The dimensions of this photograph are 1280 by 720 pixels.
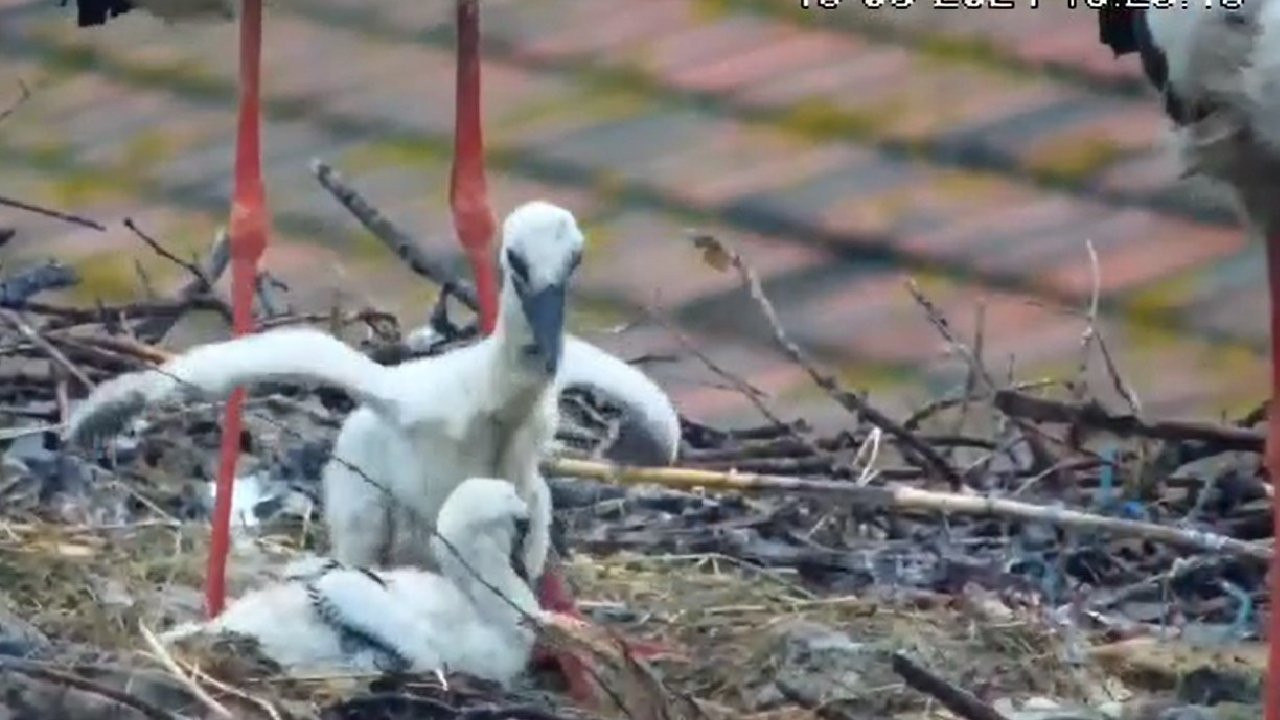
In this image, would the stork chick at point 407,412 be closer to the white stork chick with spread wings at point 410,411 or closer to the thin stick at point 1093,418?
the white stork chick with spread wings at point 410,411

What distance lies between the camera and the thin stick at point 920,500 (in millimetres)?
3971

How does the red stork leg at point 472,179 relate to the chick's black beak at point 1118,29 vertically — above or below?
below

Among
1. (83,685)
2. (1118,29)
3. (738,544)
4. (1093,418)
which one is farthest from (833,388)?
(83,685)

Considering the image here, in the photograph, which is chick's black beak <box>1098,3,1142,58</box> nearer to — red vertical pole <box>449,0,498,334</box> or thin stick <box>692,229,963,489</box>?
thin stick <box>692,229,963,489</box>

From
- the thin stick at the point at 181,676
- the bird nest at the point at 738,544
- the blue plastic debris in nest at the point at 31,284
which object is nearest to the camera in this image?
the thin stick at the point at 181,676

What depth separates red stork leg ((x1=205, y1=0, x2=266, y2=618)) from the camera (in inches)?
164

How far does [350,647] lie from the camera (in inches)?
150

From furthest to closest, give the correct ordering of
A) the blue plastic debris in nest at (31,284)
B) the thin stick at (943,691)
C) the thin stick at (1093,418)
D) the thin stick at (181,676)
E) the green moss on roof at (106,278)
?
the green moss on roof at (106,278)
the blue plastic debris in nest at (31,284)
the thin stick at (1093,418)
the thin stick at (181,676)
the thin stick at (943,691)

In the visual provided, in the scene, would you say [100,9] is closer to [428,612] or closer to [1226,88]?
[428,612]

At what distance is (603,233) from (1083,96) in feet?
2.09

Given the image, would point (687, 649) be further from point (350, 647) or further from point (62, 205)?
point (62, 205)

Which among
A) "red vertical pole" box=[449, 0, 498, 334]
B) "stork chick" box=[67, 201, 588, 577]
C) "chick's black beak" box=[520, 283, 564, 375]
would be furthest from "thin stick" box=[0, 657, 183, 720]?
"red vertical pole" box=[449, 0, 498, 334]

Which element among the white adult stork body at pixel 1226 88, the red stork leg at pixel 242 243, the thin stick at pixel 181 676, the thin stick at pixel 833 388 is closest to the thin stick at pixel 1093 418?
the thin stick at pixel 833 388

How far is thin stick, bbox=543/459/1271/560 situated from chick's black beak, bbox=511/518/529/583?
0.99 ft
